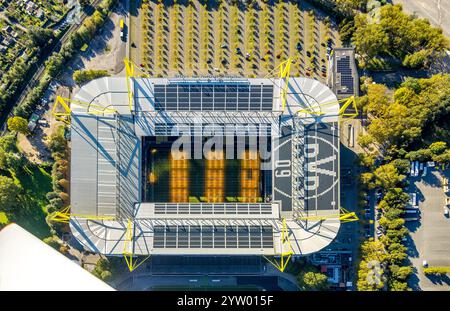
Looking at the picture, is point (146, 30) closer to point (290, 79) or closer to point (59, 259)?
point (290, 79)

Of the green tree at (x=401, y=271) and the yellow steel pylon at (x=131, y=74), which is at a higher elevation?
the yellow steel pylon at (x=131, y=74)

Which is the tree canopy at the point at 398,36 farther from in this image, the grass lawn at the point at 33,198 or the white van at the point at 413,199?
the grass lawn at the point at 33,198

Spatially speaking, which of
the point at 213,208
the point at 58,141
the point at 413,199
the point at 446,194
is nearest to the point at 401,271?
the point at 413,199

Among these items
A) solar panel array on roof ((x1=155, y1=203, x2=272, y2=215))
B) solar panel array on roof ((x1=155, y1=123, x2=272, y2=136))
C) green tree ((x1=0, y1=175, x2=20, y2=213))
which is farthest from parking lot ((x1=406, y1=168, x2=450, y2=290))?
green tree ((x1=0, y1=175, x2=20, y2=213))

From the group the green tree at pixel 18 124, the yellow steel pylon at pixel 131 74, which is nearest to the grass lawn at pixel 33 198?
the green tree at pixel 18 124

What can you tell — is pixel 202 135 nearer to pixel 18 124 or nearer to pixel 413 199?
pixel 18 124

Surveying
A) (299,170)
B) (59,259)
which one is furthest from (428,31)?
(59,259)
